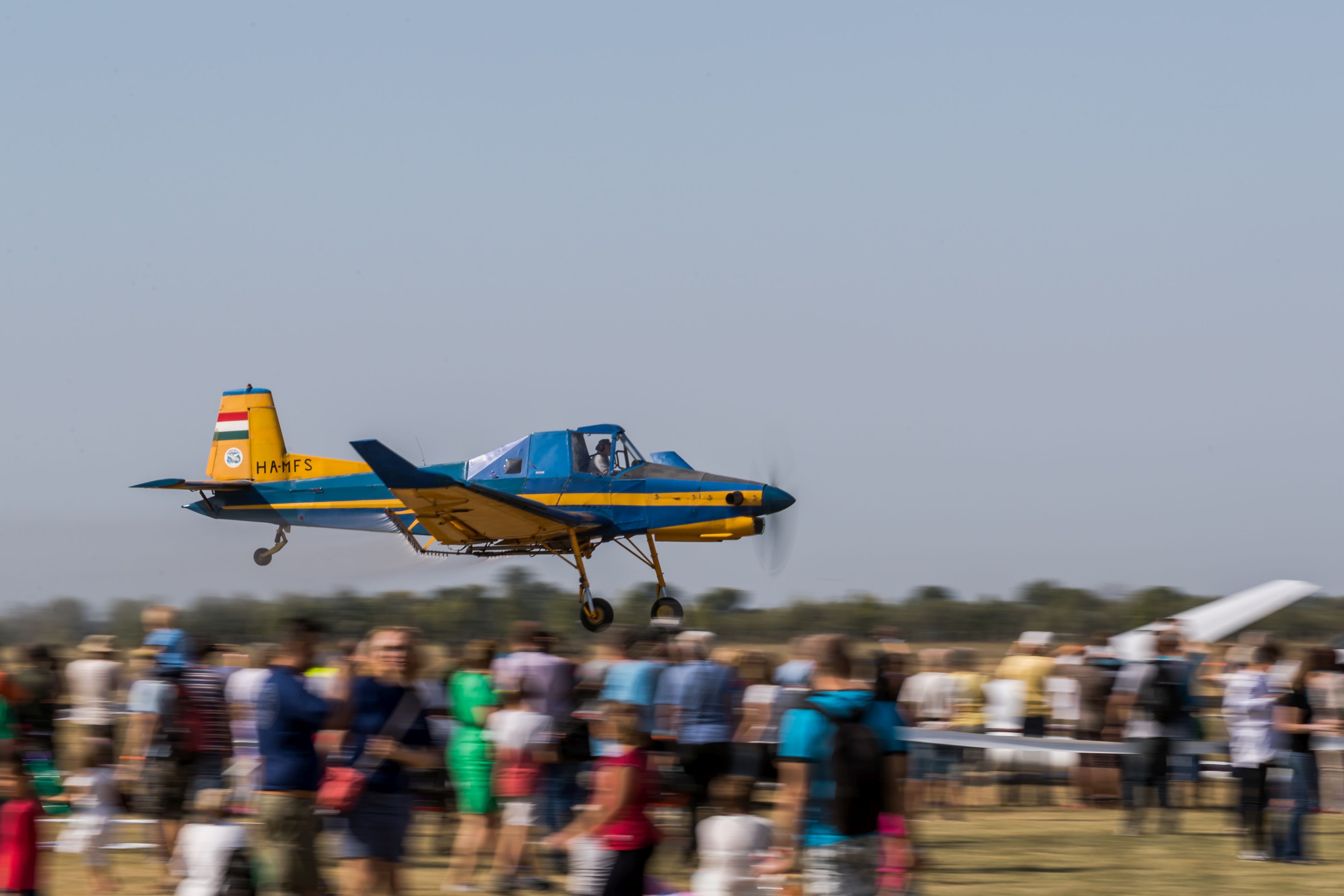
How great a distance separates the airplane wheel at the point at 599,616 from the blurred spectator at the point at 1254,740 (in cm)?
1363

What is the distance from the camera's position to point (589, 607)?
22.4m

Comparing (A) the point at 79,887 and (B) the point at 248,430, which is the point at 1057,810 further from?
(B) the point at 248,430

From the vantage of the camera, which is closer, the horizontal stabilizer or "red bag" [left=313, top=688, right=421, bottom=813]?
"red bag" [left=313, top=688, right=421, bottom=813]

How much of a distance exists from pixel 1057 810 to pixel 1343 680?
302cm

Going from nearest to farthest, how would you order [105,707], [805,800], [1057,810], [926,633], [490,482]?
[805,800] → [105,707] → [1057,810] → [490,482] → [926,633]

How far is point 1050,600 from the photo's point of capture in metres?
38.5

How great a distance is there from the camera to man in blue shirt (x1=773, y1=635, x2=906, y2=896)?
18.6 feet

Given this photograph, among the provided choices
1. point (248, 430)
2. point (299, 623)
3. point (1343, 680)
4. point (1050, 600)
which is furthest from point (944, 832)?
point (1050, 600)

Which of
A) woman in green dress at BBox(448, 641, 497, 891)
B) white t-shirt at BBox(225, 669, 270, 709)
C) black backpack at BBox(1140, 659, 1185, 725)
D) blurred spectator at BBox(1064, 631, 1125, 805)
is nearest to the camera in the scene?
white t-shirt at BBox(225, 669, 270, 709)

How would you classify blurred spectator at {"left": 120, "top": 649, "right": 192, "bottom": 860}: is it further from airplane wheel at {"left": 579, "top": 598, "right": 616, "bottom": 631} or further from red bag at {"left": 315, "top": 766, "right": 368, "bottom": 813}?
airplane wheel at {"left": 579, "top": 598, "right": 616, "bottom": 631}

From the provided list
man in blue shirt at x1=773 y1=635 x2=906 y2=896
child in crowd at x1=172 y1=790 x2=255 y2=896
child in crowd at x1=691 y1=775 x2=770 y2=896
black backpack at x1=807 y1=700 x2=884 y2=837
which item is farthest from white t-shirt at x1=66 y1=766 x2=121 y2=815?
black backpack at x1=807 y1=700 x2=884 y2=837

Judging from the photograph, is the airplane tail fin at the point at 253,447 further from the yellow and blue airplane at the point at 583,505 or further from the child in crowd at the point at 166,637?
the child in crowd at the point at 166,637

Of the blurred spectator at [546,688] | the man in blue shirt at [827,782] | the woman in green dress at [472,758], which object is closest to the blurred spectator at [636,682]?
the blurred spectator at [546,688]

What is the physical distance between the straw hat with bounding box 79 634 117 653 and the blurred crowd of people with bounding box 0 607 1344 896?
0.03m
